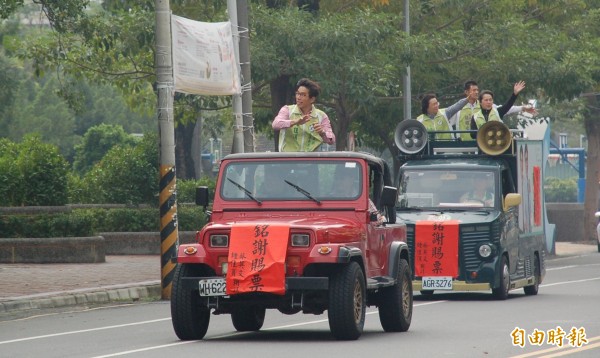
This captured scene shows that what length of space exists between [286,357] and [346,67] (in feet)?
58.4

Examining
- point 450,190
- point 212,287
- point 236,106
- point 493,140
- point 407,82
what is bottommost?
point 212,287

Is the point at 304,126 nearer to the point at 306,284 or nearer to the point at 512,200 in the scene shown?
the point at 306,284

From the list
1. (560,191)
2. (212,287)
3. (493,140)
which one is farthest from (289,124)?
(560,191)

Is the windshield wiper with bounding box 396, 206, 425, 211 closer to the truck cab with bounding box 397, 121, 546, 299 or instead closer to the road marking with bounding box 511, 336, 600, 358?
the truck cab with bounding box 397, 121, 546, 299

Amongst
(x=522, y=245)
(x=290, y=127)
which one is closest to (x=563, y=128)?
(x=522, y=245)

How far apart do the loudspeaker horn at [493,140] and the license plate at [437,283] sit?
2021mm

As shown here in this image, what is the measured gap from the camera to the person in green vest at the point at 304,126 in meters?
15.3

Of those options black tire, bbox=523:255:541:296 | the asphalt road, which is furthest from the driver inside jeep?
black tire, bbox=523:255:541:296

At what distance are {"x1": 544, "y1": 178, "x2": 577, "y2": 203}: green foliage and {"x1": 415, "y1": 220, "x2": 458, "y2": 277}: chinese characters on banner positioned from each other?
60239 mm

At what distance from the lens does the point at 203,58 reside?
70.7 feet

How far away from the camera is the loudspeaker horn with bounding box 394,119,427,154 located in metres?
20.9

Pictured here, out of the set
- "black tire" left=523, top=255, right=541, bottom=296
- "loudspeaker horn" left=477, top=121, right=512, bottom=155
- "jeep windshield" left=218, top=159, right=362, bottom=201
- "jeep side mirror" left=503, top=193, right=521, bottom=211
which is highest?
"loudspeaker horn" left=477, top=121, right=512, bottom=155

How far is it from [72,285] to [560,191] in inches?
2455

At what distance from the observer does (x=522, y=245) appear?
21.5 meters
